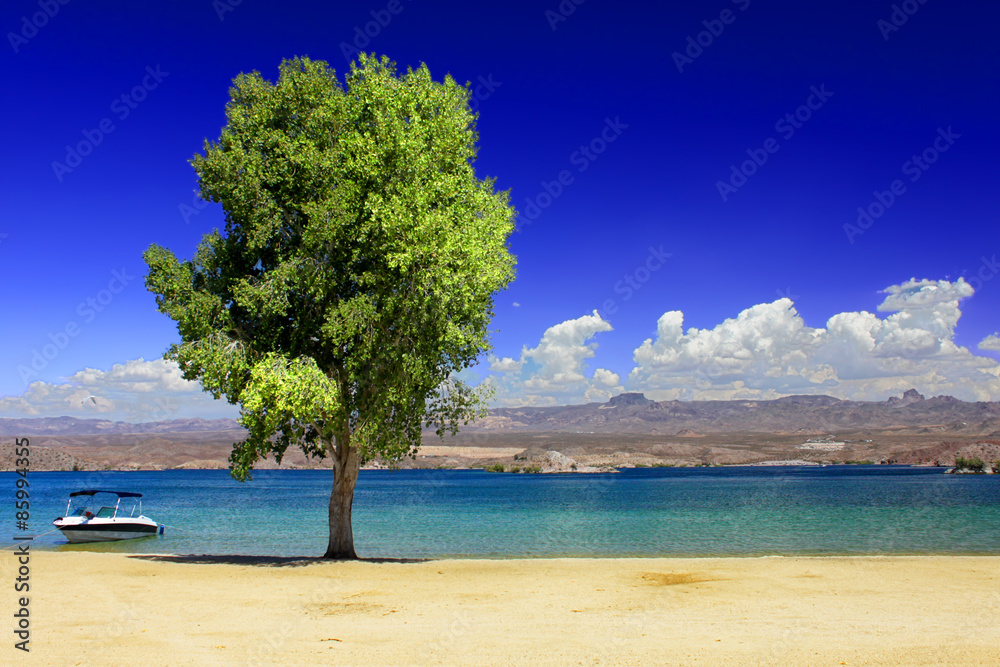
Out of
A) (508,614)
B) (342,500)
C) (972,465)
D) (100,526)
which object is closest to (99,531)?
(100,526)

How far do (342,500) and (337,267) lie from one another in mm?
7388

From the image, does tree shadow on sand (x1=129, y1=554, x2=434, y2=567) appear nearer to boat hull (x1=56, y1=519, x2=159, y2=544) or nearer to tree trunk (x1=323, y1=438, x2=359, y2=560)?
tree trunk (x1=323, y1=438, x2=359, y2=560)

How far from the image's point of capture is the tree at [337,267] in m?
17.9

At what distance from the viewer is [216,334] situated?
59.6 ft

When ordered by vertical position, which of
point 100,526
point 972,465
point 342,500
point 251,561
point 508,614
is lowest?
point 972,465

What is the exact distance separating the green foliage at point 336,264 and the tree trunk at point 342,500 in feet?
1.69

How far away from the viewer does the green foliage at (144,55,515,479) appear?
58.5 ft

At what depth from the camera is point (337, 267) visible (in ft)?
63.7

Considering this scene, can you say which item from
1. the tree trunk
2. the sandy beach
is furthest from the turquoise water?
the sandy beach

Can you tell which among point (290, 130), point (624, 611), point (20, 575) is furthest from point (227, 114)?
point (624, 611)

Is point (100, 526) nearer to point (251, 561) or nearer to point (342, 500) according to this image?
point (251, 561)

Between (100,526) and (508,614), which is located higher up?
(508,614)

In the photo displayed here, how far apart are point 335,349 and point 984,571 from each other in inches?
773

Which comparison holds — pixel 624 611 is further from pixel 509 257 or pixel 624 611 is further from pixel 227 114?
pixel 227 114
